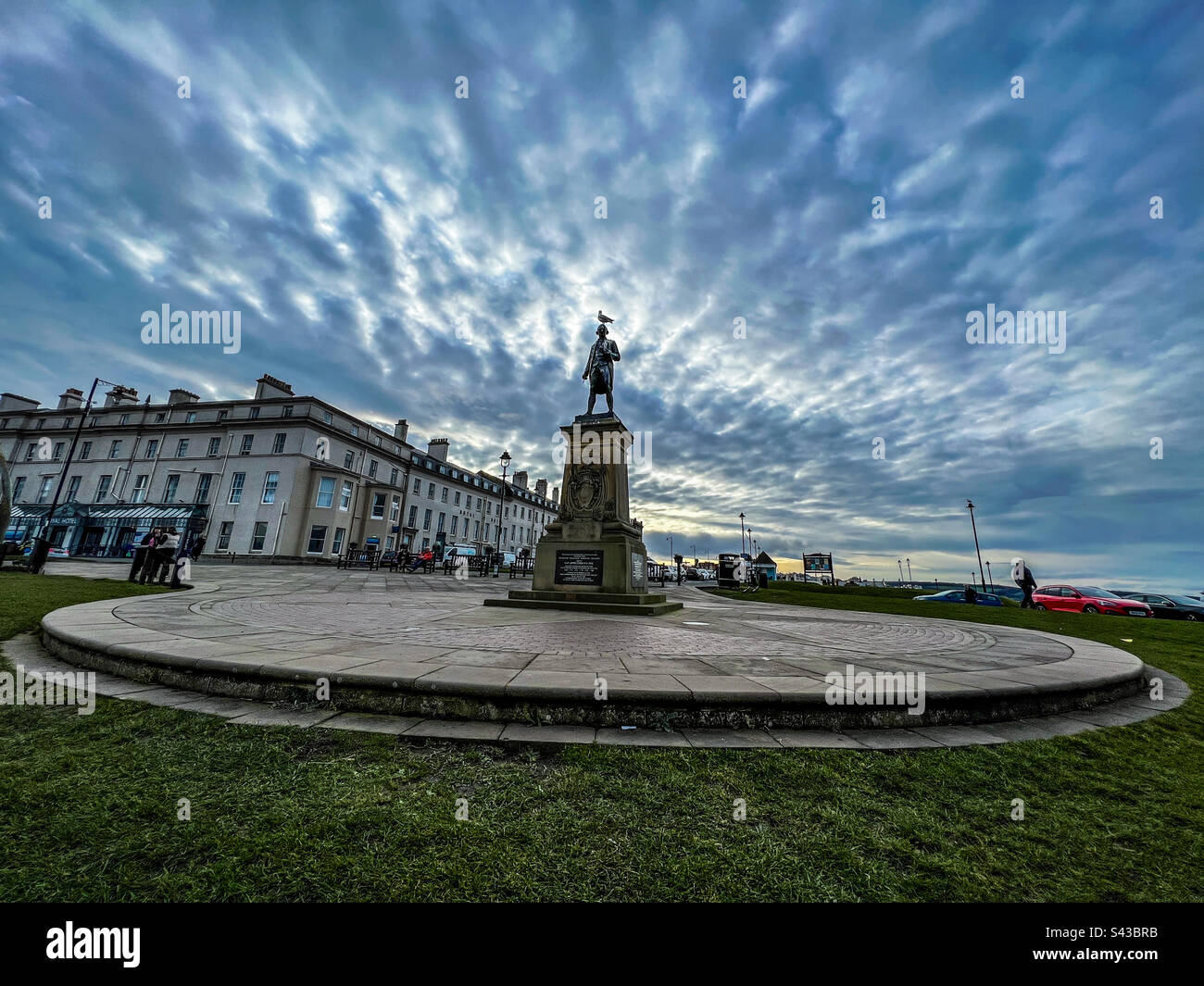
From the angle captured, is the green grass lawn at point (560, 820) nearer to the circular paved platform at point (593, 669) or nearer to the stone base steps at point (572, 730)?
the stone base steps at point (572, 730)

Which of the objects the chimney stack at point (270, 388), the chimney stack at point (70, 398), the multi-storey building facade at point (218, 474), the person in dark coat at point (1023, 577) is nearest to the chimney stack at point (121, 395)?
the multi-storey building facade at point (218, 474)

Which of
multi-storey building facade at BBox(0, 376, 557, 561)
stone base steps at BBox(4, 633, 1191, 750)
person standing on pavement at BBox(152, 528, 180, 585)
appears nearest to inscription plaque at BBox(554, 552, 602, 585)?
stone base steps at BBox(4, 633, 1191, 750)

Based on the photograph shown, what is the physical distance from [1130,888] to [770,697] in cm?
194

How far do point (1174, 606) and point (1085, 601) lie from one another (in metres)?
5.38

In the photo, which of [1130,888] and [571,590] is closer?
[1130,888]

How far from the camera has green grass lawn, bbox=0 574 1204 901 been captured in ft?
5.79

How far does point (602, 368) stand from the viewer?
45.9ft

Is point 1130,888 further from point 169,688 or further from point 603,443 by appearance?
point 603,443

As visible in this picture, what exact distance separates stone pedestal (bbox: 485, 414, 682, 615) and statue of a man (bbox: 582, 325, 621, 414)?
2.68 ft

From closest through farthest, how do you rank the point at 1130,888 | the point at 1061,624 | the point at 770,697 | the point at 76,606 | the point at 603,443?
the point at 1130,888 < the point at 770,697 < the point at 76,606 < the point at 1061,624 < the point at 603,443

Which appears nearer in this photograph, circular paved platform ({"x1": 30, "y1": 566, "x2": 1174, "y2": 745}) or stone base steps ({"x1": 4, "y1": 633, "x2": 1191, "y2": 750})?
stone base steps ({"x1": 4, "y1": 633, "x2": 1191, "y2": 750})

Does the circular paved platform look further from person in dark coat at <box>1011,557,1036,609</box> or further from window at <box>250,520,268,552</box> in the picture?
window at <box>250,520,268,552</box>

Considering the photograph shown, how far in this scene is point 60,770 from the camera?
2508 millimetres
